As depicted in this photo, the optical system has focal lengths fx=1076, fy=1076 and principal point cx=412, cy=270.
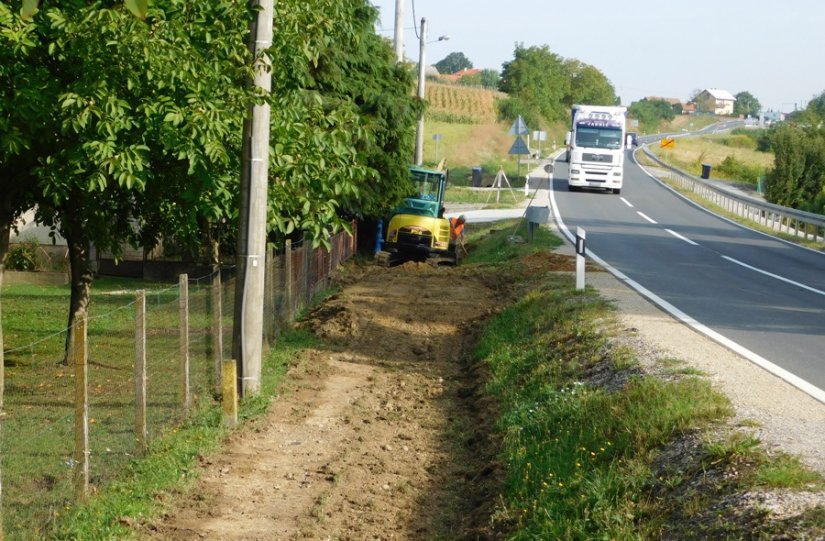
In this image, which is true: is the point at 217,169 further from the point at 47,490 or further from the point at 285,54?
the point at 47,490

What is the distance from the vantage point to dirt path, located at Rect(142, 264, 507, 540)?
26.8ft

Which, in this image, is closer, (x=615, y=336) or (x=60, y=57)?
(x=60, y=57)

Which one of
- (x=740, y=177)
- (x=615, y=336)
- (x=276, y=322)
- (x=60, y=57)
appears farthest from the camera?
(x=740, y=177)

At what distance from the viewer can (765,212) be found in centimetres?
4134

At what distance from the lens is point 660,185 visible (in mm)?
62406

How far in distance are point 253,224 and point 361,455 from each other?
3.14 metres

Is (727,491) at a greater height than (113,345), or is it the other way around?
(727,491)

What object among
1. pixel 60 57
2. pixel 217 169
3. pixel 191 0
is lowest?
pixel 217 169

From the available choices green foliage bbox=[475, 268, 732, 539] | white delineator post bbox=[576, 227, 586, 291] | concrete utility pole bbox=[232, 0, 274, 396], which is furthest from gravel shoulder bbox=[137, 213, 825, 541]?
concrete utility pole bbox=[232, 0, 274, 396]

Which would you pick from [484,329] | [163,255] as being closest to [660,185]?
[163,255]

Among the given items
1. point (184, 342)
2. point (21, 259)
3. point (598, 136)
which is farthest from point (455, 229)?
point (184, 342)

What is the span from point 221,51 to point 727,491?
766 centimetres

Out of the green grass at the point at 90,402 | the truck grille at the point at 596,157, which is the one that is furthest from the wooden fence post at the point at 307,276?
the truck grille at the point at 596,157

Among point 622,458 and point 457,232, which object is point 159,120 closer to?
point 622,458
